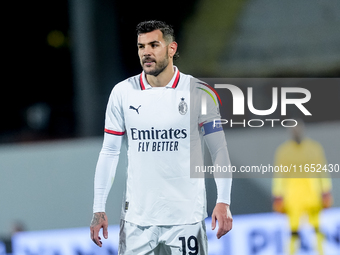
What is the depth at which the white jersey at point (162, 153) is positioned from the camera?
2.34 metres

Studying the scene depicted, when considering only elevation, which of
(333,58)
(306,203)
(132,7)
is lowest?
(306,203)

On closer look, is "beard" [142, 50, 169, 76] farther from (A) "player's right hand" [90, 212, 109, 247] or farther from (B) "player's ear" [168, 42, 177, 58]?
(A) "player's right hand" [90, 212, 109, 247]

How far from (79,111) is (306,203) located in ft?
5.83

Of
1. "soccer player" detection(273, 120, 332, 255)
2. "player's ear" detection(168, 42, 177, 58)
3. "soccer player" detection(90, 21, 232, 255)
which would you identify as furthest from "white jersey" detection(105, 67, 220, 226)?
"soccer player" detection(273, 120, 332, 255)

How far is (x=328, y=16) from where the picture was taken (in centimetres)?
305

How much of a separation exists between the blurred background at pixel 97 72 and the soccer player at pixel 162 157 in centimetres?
30

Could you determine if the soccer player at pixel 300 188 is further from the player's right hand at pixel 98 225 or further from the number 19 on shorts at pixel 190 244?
the player's right hand at pixel 98 225

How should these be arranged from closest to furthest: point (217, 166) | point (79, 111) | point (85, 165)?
point (217, 166) → point (85, 165) → point (79, 111)

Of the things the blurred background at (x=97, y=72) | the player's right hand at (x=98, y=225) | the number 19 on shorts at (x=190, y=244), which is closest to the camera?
the number 19 on shorts at (x=190, y=244)

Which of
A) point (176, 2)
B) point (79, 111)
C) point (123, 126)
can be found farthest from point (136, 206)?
point (176, 2)

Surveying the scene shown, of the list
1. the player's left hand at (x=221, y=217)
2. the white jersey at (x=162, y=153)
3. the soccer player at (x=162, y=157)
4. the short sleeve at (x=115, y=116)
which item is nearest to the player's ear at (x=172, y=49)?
the soccer player at (x=162, y=157)

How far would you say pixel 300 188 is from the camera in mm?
2928

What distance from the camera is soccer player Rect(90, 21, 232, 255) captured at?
2342mm

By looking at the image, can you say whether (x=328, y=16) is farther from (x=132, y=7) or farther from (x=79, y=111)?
(x=79, y=111)
